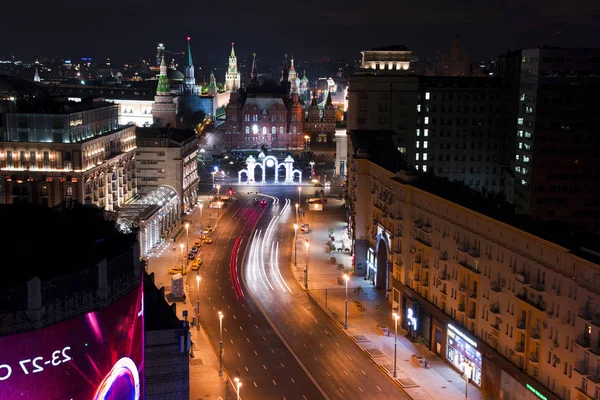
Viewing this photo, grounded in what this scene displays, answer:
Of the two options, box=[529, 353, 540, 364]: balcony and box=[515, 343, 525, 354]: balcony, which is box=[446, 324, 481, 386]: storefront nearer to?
box=[515, 343, 525, 354]: balcony

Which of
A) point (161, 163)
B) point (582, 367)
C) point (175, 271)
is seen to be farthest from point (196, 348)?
point (161, 163)

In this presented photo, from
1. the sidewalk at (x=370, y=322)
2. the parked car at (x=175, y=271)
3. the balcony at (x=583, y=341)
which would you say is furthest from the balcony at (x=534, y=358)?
the parked car at (x=175, y=271)

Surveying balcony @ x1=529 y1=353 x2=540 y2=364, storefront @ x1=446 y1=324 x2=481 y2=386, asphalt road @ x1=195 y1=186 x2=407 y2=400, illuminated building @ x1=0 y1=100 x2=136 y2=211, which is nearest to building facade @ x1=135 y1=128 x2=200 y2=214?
asphalt road @ x1=195 y1=186 x2=407 y2=400

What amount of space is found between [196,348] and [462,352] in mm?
23698

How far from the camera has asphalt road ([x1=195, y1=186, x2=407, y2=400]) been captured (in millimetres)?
68438

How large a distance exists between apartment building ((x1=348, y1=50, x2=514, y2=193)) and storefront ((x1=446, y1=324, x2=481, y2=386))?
58.8 metres

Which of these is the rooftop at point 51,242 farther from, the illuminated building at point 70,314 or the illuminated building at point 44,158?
the illuminated building at point 44,158

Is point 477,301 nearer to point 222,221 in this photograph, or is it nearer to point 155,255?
point 155,255

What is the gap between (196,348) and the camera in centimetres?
7656

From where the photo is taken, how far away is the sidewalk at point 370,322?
68938 millimetres

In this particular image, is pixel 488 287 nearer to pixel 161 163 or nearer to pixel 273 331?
pixel 273 331

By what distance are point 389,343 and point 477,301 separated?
463 inches

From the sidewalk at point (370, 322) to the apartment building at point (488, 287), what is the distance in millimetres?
1433

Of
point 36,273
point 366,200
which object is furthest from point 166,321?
point 366,200
